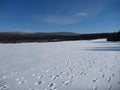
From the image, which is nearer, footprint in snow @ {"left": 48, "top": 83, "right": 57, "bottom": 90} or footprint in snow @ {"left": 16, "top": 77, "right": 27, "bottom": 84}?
footprint in snow @ {"left": 48, "top": 83, "right": 57, "bottom": 90}

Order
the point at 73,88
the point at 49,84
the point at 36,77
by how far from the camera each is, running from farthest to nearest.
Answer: the point at 36,77 < the point at 49,84 < the point at 73,88

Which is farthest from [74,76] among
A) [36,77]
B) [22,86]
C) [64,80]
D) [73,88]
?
[22,86]

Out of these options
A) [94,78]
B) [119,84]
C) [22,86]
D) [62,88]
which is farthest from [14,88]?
Answer: [119,84]

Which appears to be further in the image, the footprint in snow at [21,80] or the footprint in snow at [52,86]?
the footprint in snow at [21,80]

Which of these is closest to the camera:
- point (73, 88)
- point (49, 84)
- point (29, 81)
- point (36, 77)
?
point (73, 88)

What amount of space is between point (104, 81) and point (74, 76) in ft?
3.82

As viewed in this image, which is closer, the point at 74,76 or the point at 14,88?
the point at 14,88

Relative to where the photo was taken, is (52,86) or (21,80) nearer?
(52,86)

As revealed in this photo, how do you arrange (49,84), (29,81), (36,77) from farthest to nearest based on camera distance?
(36,77)
(29,81)
(49,84)

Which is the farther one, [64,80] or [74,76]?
[74,76]

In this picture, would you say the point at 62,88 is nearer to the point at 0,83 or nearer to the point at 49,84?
the point at 49,84

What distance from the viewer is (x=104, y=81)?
444 cm

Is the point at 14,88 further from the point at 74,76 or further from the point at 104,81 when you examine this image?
A: the point at 104,81

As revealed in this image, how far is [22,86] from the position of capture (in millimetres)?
4195
